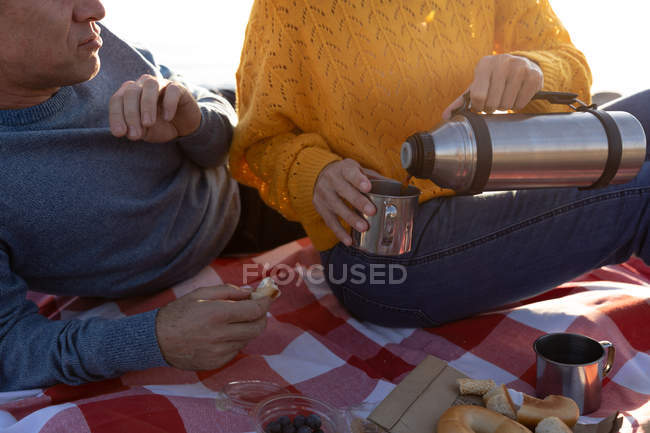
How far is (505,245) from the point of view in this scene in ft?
3.70

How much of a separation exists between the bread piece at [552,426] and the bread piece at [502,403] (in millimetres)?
43

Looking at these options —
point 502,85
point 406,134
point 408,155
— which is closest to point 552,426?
point 408,155

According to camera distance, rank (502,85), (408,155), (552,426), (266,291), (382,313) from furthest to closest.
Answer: (382,313)
(266,291)
(502,85)
(408,155)
(552,426)

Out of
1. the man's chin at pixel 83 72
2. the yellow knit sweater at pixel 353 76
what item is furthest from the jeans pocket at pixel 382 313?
the man's chin at pixel 83 72

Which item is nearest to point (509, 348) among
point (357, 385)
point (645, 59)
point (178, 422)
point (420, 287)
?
point (420, 287)

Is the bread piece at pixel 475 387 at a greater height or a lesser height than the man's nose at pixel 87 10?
lesser

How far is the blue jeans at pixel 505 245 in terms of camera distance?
1.11 metres

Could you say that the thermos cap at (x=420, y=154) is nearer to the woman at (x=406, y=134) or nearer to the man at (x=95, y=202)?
the woman at (x=406, y=134)

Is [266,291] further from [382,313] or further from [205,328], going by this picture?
[382,313]

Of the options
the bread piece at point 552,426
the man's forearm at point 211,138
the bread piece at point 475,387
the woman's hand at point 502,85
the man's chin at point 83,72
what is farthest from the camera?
the man's forearm at point 211,138

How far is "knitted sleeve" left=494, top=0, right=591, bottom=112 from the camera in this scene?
1104 mm

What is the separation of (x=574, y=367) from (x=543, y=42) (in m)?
0.72

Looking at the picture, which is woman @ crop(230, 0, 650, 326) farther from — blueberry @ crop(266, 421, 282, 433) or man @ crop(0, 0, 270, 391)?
blueberry @ crop(266, 421, 282, 433)

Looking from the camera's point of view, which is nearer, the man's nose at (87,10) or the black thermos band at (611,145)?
the black thermos band at (611,145)
